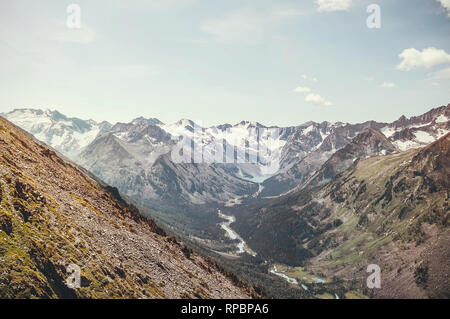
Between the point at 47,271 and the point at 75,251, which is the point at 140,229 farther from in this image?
the point at 47,271

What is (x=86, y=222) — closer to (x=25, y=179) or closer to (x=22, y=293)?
(x=25, y=179)

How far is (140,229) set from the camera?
5669 inches

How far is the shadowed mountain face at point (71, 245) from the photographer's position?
223ft

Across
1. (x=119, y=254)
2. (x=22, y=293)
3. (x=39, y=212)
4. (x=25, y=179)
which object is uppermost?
(x=25, y=179)

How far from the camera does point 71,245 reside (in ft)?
277

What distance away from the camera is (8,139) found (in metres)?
121

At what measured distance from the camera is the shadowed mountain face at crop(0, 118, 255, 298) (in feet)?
223
